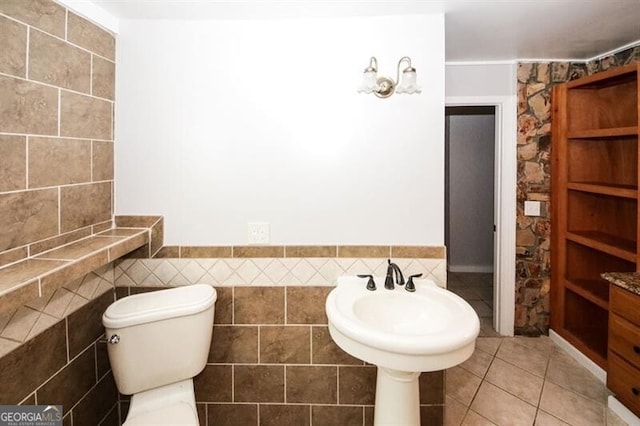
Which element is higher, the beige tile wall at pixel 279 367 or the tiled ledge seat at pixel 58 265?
the tiled ledge seat at pixel 58 265

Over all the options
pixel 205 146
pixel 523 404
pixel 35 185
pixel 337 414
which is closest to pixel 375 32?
pixel 205 146

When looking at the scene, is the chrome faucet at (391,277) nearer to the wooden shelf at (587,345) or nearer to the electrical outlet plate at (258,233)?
the electrical outlet plate at (258,233)

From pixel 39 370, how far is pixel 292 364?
105cm

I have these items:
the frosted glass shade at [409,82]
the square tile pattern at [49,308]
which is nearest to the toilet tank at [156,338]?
the square tile pattern at [49,308]

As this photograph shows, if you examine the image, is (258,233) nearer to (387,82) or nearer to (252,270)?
(252,270)

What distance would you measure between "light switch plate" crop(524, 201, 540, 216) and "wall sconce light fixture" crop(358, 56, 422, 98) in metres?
1.67

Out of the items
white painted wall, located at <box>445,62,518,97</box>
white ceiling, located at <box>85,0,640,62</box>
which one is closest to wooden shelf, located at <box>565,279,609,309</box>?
white painted wall, located at <box>445,62,518,97</box>

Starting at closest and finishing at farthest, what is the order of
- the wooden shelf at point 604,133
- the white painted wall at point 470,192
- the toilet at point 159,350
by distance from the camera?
the toilet at point 159,350 < the wooden shelf at point 604,133 < the white painted wall at point 470,192

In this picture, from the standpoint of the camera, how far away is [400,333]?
1389 millimetres

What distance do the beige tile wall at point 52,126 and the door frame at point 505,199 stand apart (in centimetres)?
234

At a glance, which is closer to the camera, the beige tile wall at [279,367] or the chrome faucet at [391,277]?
the chrome faucet at [391,277]

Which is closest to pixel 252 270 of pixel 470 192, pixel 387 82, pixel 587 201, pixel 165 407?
pixel 165 407

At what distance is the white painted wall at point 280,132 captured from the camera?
1.68m

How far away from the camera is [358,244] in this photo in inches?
67.7
